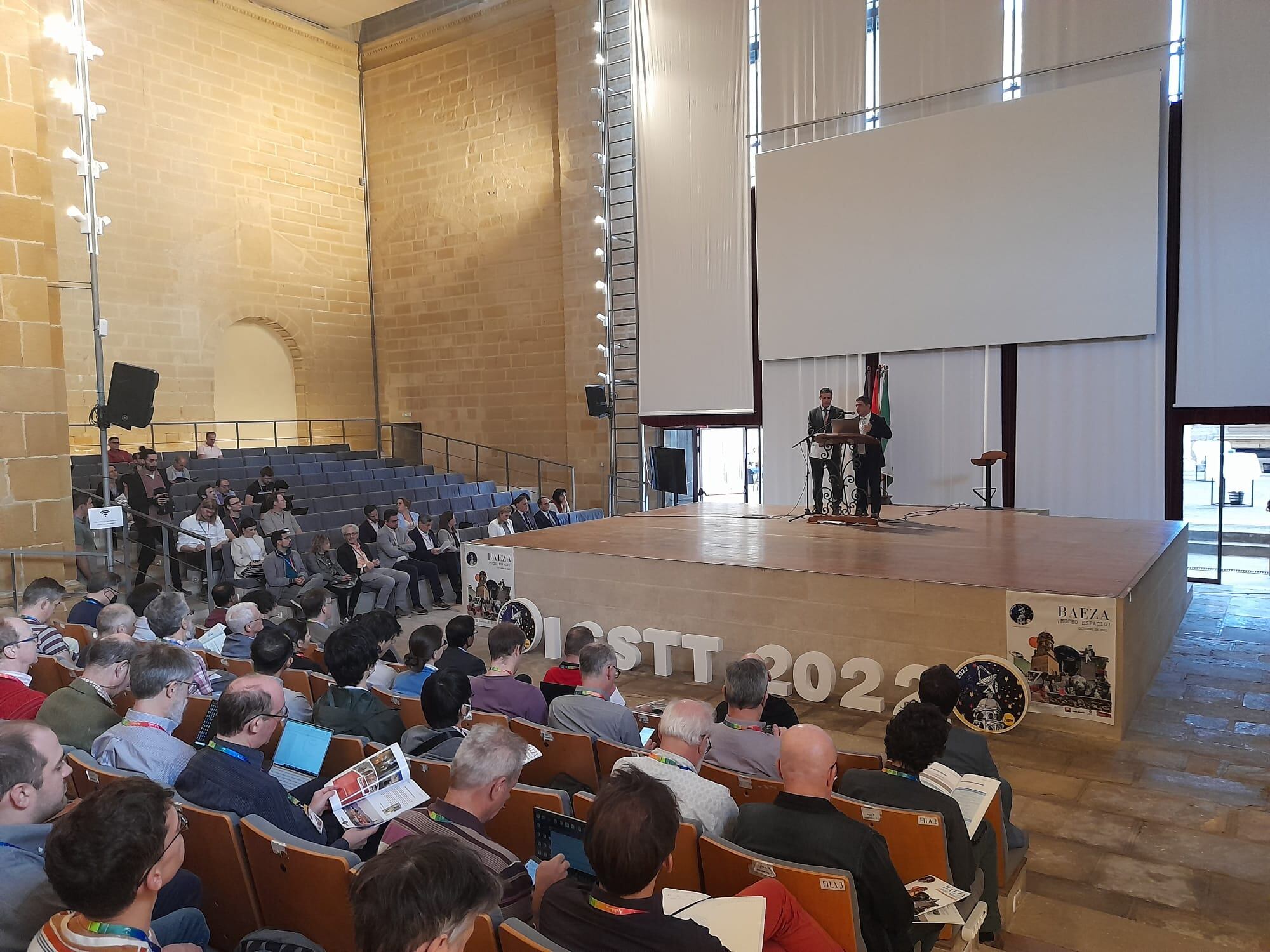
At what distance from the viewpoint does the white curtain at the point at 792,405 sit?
34.4 ft

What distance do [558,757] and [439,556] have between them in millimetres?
5731

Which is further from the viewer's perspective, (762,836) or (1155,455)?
(1155,455)

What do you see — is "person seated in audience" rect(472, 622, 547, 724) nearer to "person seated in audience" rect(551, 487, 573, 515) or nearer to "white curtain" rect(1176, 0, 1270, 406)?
"person seated in audience" rect(551, 487, 573, 515)

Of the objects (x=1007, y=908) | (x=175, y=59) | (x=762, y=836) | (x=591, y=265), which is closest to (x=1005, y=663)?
(x=1007, y=908)

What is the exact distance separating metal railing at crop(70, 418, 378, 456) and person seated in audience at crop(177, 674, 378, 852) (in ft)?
32.0

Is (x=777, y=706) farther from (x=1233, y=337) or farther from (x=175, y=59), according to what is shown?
(x=175, y=59)

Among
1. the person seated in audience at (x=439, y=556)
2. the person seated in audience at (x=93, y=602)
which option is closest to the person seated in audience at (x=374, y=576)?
the person seated in audience at (x=439, y=556)

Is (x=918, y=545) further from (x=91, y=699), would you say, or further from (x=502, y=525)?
(x=91, y=699)

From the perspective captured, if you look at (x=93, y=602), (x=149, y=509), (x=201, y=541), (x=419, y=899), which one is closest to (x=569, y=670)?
(x=419, y=899)

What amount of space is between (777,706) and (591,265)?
972cm

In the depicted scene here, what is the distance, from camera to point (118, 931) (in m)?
1.50

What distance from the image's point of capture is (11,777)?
1992mm

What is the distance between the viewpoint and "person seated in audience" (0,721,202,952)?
5.69ft

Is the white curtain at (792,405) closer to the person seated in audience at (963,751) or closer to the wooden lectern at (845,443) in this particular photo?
the wooden lectern at (845,443)
